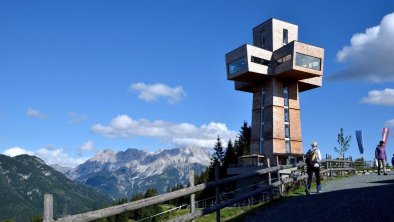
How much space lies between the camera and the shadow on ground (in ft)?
41.6

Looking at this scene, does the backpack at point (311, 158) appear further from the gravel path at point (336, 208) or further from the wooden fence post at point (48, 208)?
the wooden fence post at point (48, 208)

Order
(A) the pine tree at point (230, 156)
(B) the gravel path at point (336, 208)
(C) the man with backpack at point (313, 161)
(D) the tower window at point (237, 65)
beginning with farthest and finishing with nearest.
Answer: (A) the pine tree at point (230, 156)
(D) the tower window at point (237, 65)
(C) the man with backpack at point (313, 161)
(B) the gravel path at point (336, 208)

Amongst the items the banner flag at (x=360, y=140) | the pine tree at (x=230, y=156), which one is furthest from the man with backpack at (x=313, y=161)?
the pine tree at (x=230, y=156)

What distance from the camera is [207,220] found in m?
20.2

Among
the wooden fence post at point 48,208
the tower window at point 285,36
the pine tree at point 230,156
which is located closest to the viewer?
the wooden fence post at point 48,208

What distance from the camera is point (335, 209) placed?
14.0m

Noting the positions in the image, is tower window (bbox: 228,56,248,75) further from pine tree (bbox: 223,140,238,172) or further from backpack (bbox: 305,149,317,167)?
backpack (bbox: 305,149,317,167)

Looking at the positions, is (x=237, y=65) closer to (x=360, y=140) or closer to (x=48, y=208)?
(x=360, y=140)

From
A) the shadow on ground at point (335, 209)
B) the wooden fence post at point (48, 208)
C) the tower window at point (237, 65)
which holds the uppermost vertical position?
the tower window at point (237, 65)

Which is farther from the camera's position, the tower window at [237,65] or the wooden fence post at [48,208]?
the tower window at [237,65]

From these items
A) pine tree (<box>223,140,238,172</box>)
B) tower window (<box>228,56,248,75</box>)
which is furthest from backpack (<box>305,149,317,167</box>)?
pine tree (<box>223,140,238,172</box>)

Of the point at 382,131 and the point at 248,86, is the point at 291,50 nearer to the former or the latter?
the point at 248,86

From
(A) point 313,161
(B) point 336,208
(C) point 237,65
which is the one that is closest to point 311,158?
(A) point 313,161

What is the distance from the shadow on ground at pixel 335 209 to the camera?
12665 mm
